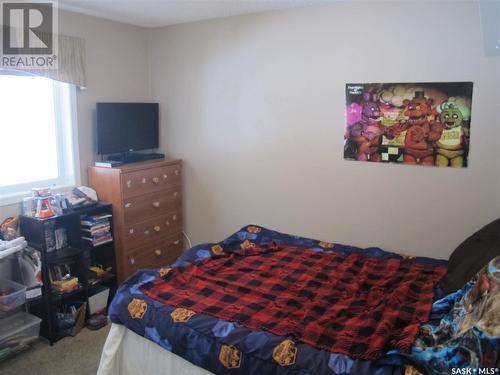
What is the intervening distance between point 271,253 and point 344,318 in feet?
3.29

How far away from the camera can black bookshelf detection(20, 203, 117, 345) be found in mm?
2746

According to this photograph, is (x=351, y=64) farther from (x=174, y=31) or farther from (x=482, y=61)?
(x=174, y=31)

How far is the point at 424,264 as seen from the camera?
2672 mm

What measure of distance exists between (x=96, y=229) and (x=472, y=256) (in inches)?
103

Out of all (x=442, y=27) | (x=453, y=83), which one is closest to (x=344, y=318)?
(x=453, y=83)

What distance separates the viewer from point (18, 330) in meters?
2.65

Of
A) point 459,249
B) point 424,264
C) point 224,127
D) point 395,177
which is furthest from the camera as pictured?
point 224,127

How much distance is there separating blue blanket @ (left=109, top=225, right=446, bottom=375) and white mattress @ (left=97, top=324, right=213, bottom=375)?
0.07 meters

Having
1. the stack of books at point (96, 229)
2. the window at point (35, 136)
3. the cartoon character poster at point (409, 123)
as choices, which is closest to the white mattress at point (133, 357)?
the stack of books at point (96, 229)

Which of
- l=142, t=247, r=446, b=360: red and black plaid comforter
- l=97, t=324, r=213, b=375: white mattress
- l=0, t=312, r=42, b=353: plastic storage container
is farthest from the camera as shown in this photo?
l=0, t=312, r=42, b=353: plastic storage container

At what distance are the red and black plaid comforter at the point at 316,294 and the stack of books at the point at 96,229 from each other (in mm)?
916

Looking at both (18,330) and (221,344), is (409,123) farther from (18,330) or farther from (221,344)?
(18,330)

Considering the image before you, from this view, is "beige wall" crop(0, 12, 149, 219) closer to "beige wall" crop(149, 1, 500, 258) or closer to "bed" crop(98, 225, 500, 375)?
"beige wall" crop(149, 1, 500, 258)

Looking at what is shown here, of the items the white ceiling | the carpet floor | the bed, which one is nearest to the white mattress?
the bed
